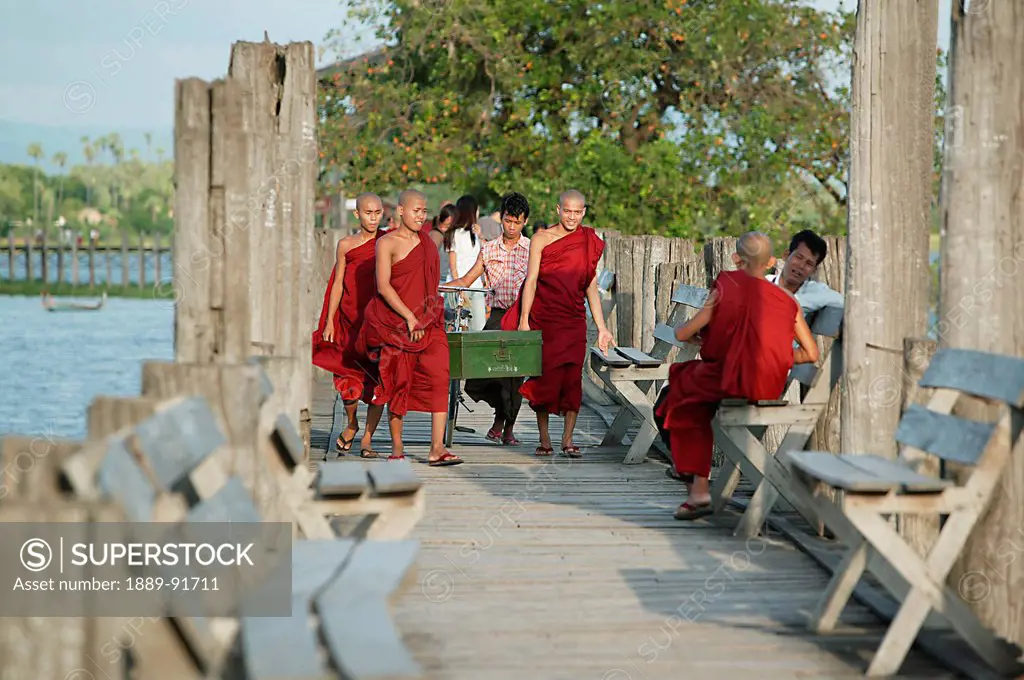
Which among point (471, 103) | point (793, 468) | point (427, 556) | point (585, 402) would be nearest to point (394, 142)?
point (471, 103)

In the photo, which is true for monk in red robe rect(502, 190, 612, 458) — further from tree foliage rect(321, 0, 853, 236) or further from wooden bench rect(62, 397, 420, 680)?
tree foliage rect(321, 0, 853, 236)

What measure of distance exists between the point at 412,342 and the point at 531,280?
854mm

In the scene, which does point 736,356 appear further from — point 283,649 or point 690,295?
point 283,649

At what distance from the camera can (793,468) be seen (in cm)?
530

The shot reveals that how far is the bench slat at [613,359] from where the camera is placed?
9.06 metres

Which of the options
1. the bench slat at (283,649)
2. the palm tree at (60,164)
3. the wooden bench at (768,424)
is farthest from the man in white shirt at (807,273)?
the palm tree at (60,164)

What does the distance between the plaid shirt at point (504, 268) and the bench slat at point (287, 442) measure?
4824 millimetres

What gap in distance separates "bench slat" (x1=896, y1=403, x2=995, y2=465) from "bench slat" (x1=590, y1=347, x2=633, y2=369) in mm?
3882

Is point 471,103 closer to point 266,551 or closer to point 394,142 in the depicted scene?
point 394,142

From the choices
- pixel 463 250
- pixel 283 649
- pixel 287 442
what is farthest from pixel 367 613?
pixel 463 250

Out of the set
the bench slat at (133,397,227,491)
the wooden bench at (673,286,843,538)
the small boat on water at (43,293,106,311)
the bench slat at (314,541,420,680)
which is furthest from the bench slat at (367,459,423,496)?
the small boat on water at (43,293,106,311)

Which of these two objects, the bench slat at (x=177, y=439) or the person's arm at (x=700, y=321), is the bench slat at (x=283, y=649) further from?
the person's arm at (x=700, y=321)

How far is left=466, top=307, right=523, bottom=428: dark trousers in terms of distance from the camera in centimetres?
1023

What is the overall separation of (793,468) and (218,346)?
197 centimetres
